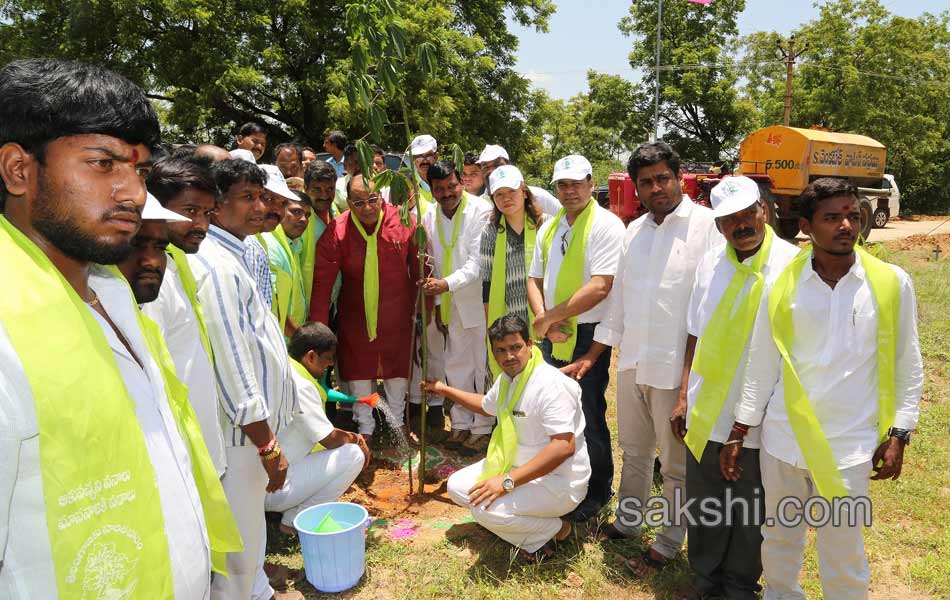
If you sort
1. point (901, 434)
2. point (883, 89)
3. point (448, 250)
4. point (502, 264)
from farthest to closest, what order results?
point (883, 89), point (448, 250), point (502, 264), point (901, 434)

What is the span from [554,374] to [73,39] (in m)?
16.3

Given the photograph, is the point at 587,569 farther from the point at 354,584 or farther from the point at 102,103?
the point at 102,103

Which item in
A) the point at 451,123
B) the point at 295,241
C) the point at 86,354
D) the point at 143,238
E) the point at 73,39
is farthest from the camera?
the point at 451,123

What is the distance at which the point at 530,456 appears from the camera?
10.4ft

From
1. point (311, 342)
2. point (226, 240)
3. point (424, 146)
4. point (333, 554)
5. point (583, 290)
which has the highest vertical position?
point (424, 146)

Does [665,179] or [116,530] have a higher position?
[665,179]

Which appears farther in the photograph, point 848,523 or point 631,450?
point 631,450

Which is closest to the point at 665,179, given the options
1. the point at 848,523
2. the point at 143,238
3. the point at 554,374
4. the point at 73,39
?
the point at 554,374

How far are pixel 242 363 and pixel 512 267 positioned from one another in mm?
2310

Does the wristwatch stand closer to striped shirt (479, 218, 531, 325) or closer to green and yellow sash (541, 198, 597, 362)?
green and yellow sash (541, 198, 597, 362)

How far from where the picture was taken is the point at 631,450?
3301 millimetres

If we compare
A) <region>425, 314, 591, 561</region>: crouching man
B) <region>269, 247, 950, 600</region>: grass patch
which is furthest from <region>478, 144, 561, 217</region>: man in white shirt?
<region>269, 247, 950, 600</region>: grass patch

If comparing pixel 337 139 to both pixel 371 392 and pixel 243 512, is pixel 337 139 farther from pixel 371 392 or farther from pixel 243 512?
pixel 243 512

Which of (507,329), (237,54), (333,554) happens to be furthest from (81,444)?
(237,54)
